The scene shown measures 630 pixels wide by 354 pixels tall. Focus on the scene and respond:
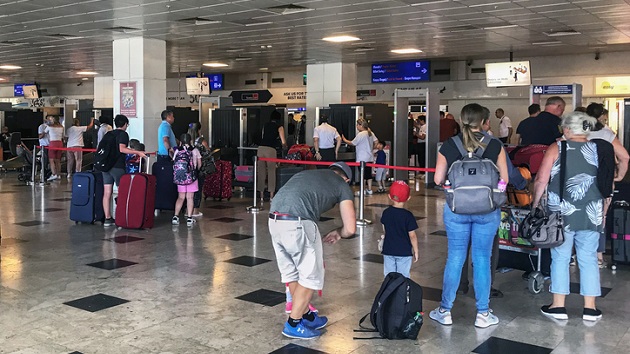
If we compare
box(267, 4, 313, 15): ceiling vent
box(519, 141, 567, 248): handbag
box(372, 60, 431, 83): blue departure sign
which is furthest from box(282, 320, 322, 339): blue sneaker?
box(372, 60, 431, 83): blue departure sign

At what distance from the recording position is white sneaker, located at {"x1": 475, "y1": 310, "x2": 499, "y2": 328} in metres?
4.57

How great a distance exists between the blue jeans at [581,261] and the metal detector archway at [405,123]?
35.8ft

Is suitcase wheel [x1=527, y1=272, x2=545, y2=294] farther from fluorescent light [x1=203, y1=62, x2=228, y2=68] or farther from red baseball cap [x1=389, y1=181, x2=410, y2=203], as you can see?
fluorescent light [x1=203, y1=62, x2=228, y2=68]

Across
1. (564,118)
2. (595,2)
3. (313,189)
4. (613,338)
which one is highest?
(595,2)

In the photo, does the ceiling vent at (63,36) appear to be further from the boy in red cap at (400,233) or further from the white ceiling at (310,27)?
the boy in red cap at (400,233)

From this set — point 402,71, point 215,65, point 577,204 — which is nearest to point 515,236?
point 577,204

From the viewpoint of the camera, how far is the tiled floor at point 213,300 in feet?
13.8

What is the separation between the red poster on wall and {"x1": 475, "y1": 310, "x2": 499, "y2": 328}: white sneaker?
10605 millimetres

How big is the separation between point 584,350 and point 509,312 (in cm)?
88

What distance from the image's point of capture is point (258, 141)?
43.3 ft

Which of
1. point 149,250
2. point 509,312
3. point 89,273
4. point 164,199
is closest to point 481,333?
point 509,312

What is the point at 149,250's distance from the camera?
24.0ft

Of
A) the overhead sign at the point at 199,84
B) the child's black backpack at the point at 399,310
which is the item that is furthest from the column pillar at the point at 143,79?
the child's black backpack at the point at 399,310

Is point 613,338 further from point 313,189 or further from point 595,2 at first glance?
point 595,2
